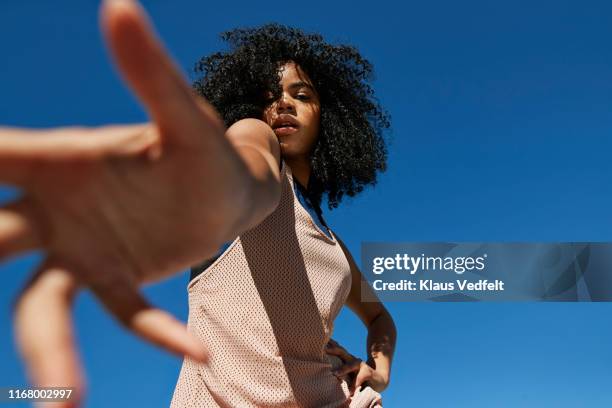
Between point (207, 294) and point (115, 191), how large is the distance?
1243 mm

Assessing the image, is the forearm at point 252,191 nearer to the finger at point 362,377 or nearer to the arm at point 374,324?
the finger at point 362,377

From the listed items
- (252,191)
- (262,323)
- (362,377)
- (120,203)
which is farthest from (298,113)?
(120,203)

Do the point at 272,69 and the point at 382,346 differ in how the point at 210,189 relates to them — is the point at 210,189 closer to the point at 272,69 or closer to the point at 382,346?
the point at 272,69

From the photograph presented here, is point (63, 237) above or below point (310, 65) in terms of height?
below

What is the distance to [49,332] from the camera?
443 millimetres

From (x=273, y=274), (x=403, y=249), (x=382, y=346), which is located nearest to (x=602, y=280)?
(x=403, y=249)

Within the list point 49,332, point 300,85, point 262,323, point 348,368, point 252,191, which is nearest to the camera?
point 49,332

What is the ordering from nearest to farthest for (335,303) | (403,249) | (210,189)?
(210,189) → (335,303) → (403,249)

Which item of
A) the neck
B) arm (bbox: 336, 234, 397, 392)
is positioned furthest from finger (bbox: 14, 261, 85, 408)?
arm (bbox: 336, 234, 397, 392)

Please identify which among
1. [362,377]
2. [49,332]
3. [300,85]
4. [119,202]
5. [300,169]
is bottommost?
[49,332]

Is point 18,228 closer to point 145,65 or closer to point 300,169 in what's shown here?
point 145,65

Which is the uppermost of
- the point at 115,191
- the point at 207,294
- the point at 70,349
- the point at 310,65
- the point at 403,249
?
the point at 403,249

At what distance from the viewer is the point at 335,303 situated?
183 cm

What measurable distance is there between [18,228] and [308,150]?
1.79 metres
